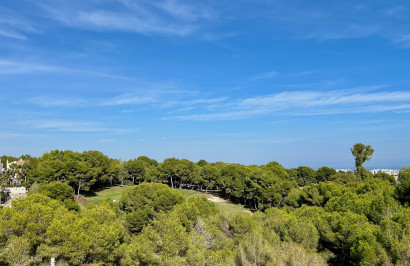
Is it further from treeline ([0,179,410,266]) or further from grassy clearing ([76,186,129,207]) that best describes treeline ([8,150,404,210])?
treeline ([0,179,410,266])

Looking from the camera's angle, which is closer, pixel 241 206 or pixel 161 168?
pixel 241 206

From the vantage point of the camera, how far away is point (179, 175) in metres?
86.7

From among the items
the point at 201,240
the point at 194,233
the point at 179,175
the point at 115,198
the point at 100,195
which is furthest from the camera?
the point at 179,175

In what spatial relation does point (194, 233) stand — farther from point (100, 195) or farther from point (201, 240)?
point (100, 195)

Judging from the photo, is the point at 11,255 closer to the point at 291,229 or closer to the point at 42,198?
the point at 42,198

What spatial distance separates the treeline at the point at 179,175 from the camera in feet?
210

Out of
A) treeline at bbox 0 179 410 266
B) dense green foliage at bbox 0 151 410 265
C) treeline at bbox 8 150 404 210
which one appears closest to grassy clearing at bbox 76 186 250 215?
treeline at bbox 8 150 404 210

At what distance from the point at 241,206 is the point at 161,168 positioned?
30263 mm

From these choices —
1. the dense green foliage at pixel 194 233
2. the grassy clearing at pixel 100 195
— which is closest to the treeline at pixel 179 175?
the grassy clearing at pixel 100 195

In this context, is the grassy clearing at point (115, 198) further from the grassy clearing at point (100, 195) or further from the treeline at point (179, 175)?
the treeline at point (179, 175)

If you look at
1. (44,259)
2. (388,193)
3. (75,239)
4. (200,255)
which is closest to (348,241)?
(200,255)

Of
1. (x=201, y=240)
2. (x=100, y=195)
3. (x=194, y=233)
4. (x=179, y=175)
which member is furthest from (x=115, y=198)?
(x=201, y=240)

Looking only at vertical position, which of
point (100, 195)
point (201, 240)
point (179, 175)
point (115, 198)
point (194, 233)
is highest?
point (179, 175)

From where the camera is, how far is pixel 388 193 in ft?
128
